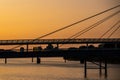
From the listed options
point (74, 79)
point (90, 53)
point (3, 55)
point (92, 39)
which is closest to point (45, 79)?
point (74, 79)

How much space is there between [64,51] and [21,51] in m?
4.76

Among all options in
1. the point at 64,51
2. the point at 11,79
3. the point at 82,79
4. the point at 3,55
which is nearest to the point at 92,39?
the point at 82,79

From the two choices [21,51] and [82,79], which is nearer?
[21,51]

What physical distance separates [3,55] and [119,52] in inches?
567

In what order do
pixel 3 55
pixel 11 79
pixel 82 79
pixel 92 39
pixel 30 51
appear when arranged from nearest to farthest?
pixel 3 55
pixel 30 51
pixel 11 79
pixel 82 79
pixel 92 39

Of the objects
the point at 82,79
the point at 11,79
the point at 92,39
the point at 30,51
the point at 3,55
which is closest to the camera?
the point at 3,55

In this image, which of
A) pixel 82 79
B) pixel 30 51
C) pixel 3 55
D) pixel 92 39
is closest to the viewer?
pixel 3 55

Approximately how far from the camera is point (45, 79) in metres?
74.6

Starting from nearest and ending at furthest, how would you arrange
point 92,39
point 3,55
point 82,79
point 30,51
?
point 3,55, point 30,51, point 82,79, point 92,39

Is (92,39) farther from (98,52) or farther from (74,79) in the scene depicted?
(98,52)

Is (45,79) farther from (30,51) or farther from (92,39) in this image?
(92,39)

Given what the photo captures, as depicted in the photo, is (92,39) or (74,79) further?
(92,39)

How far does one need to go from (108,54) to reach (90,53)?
6.70 ft

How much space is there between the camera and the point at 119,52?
6594 cm
